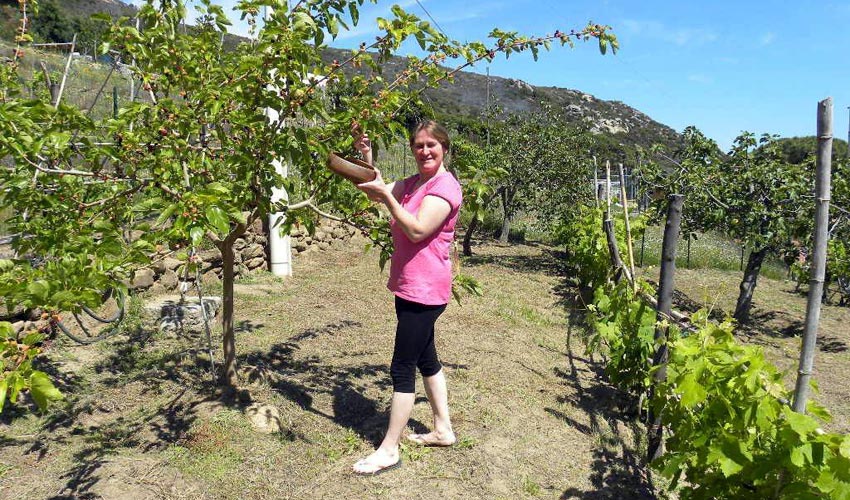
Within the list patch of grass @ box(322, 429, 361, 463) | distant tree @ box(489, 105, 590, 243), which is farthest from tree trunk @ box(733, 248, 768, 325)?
patch of grass @ box(322, 429, 361, 463)

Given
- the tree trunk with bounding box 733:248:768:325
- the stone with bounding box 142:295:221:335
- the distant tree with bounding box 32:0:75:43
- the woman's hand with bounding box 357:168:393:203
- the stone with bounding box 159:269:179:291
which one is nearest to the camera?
the woman's hand with bounding box 357:168:393:203

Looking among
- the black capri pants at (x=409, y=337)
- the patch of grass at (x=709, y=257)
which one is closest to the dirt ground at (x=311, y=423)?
the black capri pants at (x=409, y=337)

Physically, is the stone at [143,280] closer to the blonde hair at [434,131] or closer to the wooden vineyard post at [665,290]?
the blonde hair at [434,131]

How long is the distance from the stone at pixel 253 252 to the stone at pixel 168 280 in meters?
1.22

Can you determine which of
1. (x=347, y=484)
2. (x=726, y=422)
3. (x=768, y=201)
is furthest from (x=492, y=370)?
(x=768, y=201)

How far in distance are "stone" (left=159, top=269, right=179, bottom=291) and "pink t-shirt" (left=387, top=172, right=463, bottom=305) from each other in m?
3.85

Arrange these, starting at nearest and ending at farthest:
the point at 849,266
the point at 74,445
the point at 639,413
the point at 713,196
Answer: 1. the point at 74,445
2. the point at 639,413
3. the point at 849,266
4. the point at 713,196

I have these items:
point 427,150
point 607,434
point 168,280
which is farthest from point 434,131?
point 168,280

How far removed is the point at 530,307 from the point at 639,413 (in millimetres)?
3223

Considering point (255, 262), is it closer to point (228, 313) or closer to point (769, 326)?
point (228, 313)

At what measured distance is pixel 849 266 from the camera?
22.4ft

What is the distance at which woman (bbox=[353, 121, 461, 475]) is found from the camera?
254 cm

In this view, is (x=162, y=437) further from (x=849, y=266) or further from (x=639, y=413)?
(x=849, y=266)

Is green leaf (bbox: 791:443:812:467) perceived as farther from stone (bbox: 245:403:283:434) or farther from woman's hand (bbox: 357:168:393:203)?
stone (bbox: 245:403:283:434)
